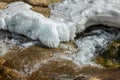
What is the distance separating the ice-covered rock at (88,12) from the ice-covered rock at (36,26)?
0.38 metres

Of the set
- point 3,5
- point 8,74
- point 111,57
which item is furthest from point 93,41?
point 3,5

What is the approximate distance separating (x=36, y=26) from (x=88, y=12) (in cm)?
132

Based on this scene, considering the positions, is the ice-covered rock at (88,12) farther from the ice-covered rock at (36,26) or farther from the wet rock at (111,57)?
the wet rock at (111,57)

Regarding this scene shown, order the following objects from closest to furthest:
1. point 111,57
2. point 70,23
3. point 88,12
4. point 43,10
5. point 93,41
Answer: point 111,57 → point 93,41 → point 70,23 → point 88,12 → point 43,10

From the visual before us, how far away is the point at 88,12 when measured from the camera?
766cm

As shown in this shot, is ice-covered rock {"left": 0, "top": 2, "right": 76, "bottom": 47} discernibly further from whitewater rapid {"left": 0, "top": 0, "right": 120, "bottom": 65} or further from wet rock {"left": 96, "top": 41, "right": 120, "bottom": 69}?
wet rock {"left": 96, "top": 41, "right": 120, "bottom": 69}

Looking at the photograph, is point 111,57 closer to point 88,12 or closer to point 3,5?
point 88,12

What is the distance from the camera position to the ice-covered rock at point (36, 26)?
6961 millimetres

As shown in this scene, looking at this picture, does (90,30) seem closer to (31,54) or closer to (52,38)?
(52,38)

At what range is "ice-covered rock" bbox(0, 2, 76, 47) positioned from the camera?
22.8ft

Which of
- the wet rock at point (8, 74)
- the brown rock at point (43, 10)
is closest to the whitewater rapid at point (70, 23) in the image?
the brown rock at point (43, 10)

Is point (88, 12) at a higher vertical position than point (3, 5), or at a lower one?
higher

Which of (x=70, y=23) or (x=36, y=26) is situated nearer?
(x=36, y=26)

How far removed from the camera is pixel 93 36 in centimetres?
730
